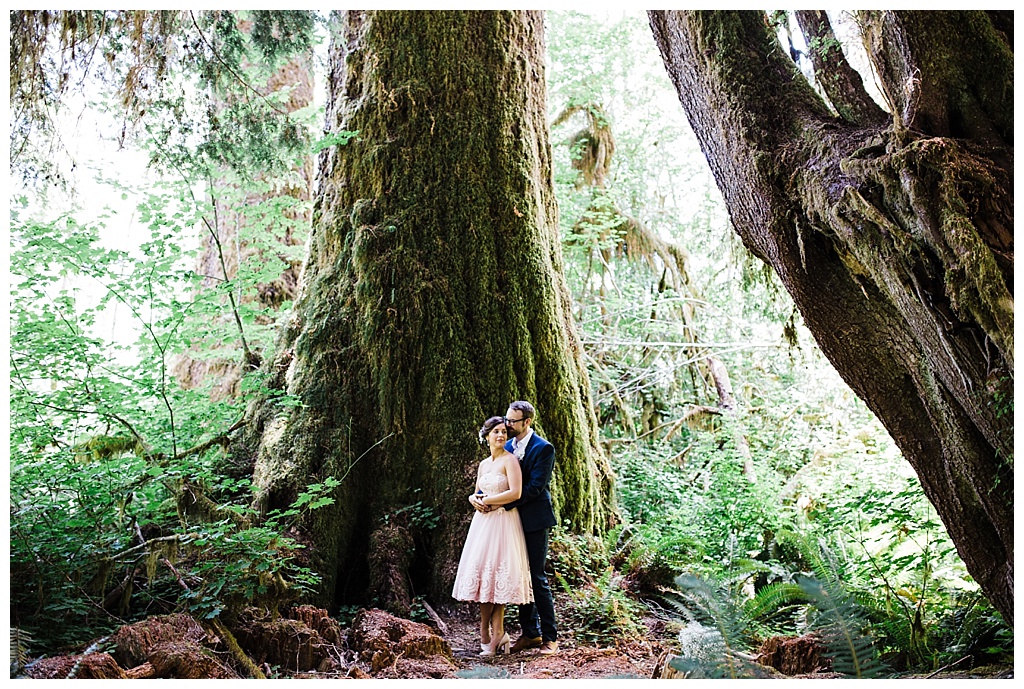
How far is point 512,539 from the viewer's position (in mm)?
3848

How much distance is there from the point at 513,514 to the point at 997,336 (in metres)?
2.35

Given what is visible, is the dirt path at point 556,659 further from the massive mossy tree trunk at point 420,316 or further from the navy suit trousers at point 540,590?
the massive mossy tree trunk at point 420,316

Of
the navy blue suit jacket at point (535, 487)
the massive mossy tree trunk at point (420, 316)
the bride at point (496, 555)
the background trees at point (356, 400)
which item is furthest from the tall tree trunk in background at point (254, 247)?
the navy blue suit jacket at point (535, 487)

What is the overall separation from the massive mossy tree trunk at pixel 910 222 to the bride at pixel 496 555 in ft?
5.93

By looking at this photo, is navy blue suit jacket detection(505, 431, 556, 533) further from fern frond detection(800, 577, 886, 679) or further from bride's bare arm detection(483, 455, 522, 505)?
fern frond detection(800, 577, 886, 679)

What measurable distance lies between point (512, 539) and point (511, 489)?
10.4 inches

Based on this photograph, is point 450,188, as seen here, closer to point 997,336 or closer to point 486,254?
point 486,254

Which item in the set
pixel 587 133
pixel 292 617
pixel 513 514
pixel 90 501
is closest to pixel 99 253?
pixel 90 501

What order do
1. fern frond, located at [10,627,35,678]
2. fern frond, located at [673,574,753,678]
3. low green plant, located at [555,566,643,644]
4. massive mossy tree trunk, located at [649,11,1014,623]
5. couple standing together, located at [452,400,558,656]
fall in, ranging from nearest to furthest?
fern frond, located at [673,574,753,678]
massive mossy tree trunk, located at [649,11,1014,623]
fern frond, located at [10,627,35,678]
couple standing together, located at [452,400,558,656]
low green plant, located at [555,566,643,644]

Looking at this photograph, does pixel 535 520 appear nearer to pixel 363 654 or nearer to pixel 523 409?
pixel 523 409

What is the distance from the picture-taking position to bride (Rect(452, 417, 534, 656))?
3.77m

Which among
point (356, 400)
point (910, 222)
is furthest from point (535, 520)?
point (910, 222)

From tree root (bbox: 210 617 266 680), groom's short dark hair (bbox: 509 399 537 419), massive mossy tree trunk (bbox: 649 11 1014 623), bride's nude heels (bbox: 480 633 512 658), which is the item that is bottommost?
bride's nude heels (bbox: 480 633 512 658)

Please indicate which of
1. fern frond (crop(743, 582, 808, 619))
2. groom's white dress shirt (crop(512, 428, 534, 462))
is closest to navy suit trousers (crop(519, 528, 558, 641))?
groom's white dress shirt (crop(512, 428, 534, 462))
